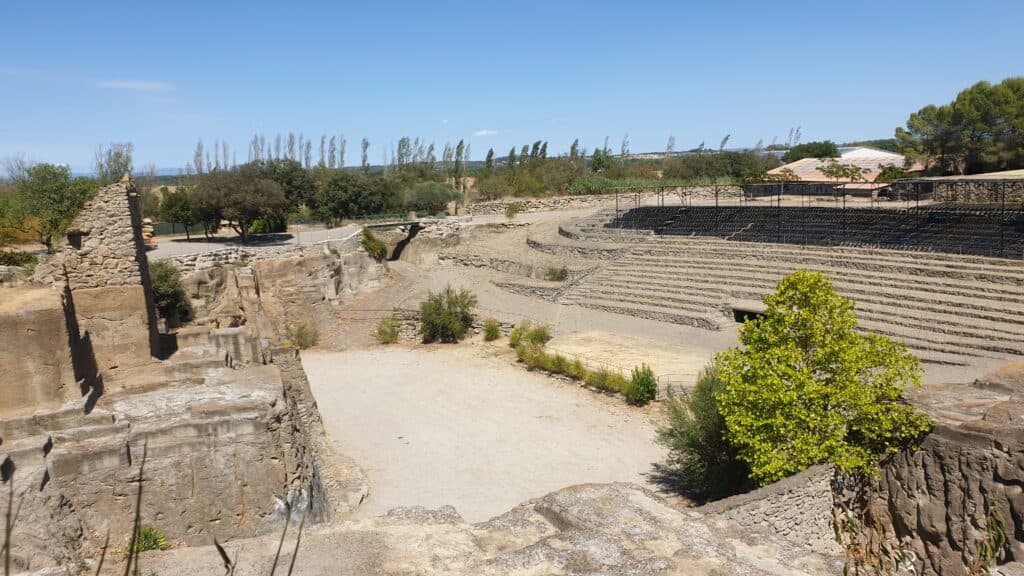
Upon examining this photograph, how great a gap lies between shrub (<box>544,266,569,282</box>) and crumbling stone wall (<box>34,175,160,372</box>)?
65.4ft

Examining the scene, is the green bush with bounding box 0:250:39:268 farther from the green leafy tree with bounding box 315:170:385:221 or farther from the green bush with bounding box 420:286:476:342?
the green leafy tree with bounding box 315:170:385:221

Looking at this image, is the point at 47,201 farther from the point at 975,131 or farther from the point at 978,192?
the point at 975,131

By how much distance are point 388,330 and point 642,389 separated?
1010 cm

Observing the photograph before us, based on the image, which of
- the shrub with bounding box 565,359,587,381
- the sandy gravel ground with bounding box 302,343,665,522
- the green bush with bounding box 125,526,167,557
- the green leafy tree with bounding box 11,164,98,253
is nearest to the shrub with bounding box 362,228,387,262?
the green leafy tree with bounding box 11,164,98,253

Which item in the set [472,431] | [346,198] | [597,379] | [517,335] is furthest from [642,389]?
[346,198]

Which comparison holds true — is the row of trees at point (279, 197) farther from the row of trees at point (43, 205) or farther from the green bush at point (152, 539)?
the green bush at point (152, 539)

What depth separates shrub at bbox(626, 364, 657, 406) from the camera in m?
16.6

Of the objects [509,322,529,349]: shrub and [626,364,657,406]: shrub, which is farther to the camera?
[509,322,529,349]: shrub

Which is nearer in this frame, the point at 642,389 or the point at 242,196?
the point at 642,389

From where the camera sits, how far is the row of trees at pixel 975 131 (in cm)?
3394

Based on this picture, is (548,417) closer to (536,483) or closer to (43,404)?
(536,483)

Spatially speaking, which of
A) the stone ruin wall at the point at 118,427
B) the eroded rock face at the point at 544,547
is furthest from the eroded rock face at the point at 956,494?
the stone ruin wall at the point at 118,427

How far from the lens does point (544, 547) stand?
261 inches

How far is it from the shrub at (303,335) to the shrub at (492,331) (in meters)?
5.39
